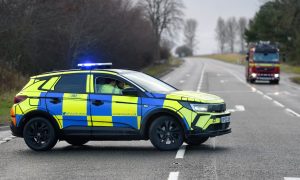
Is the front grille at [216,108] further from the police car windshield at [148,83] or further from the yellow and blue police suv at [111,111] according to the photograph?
the police car windshield at [148,83]

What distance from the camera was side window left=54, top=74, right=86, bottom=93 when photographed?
11.8m

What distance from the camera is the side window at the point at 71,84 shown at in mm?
11844

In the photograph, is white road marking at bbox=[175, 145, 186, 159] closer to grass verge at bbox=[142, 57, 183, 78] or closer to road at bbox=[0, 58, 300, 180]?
road at bbox=[0, 58, 300, 180]

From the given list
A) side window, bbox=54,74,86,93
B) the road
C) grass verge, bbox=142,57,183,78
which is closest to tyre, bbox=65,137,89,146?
the road

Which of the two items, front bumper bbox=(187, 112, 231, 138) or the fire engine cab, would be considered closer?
front bumper bbox=(187, 112, 231, 138)

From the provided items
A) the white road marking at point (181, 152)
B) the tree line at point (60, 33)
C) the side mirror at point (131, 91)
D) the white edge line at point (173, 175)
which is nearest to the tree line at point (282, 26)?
the tree line at point (60, 33)

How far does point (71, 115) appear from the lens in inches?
460

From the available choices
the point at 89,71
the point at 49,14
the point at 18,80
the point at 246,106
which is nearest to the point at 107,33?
the point at 49,14

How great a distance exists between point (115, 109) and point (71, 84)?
1.11m

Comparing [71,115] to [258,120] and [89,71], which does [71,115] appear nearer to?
[89,71]

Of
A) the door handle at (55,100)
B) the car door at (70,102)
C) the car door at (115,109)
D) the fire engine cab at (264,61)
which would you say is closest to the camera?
the car door at (115,109)

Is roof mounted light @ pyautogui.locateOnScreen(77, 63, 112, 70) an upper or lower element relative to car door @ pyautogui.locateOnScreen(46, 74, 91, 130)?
upper

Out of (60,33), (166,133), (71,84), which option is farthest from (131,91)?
(60,33)

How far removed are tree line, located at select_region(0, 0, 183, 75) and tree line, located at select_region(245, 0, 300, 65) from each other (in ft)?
78.4
